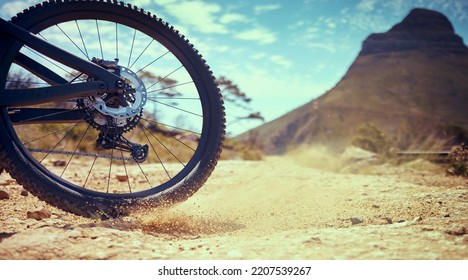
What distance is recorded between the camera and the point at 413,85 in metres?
6.81

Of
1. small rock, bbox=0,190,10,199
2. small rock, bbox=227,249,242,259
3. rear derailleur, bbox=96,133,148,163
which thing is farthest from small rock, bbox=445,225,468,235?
small rock, bbox=0,190,10,199

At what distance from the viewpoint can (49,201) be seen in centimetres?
214

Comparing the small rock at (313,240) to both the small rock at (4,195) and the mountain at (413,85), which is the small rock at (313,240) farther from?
the mountain at (413,85)

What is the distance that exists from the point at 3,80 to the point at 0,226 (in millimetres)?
931

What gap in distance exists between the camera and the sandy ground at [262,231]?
1.69m

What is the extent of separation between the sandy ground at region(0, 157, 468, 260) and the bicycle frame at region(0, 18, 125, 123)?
0.76 meters

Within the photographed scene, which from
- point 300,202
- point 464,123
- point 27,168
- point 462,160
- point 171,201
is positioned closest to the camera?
point 27,168

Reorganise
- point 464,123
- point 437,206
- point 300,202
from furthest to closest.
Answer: point 464,123
point 300,202
point 437,206

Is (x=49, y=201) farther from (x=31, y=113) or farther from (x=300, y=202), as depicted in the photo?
(x=300, y=202)

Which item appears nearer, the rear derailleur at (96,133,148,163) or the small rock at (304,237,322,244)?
the small rock at (304,237,322,244)

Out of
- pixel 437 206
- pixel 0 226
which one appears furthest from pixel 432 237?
pixel 0 226

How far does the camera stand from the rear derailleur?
2547 mm

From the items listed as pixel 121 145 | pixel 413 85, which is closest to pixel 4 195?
pixel 121 145

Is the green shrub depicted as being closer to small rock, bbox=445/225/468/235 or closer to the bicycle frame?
small rock, bbox=445/225/468/235
